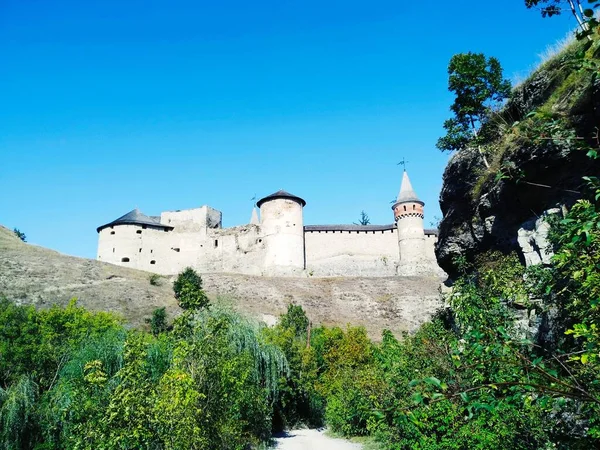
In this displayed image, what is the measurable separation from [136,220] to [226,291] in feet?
62.0

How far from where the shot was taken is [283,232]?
54.3 meters

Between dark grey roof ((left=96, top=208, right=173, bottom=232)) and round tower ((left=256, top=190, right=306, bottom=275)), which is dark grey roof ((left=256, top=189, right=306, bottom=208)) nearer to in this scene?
round tower ((left=256, top=190, right=306, bottom=275))

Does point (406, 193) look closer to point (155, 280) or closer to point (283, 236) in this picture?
point (283, 236)

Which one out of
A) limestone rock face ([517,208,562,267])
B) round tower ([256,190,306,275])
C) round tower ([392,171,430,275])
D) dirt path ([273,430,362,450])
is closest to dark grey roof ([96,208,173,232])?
round tower ([256,190,306,275])

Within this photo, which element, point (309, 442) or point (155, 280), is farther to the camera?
point (155, 280)

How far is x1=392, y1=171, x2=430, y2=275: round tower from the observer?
53094mm

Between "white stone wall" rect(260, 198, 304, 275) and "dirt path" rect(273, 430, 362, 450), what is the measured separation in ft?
→ 107

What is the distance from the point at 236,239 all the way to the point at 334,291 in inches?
662

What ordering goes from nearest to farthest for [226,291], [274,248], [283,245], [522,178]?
[522,178]
[226,291]
[283,245]
[274,248]

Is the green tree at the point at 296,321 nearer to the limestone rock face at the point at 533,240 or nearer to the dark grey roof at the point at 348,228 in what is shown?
the limestone rock face at the point at 533,240

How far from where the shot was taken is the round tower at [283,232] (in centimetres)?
5353

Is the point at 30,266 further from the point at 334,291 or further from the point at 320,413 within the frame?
the point at 320,413

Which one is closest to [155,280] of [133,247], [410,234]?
[133,247]

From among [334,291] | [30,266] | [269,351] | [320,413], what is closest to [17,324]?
[269,351]
